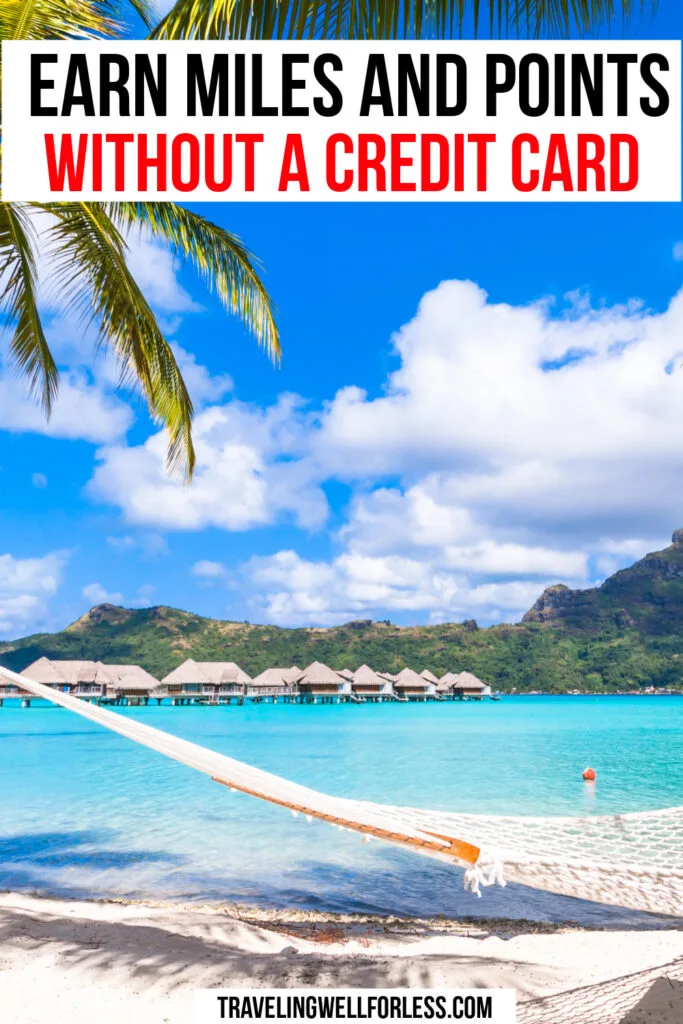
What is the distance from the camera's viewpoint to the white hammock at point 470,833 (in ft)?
5.31

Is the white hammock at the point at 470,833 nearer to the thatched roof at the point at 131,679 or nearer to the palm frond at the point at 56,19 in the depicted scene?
the palm frond at the point at 56,19

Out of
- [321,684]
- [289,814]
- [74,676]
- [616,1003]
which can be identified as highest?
[616,1003]

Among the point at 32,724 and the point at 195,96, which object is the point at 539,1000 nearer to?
the point at 195,96

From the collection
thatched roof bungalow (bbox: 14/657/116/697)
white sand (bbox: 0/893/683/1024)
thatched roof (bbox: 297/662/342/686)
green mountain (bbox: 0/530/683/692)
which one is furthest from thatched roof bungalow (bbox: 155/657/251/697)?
white sand (bbox: 0/893/683/1024)

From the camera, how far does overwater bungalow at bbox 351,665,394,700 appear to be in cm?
3669

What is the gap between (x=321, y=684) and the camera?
34719 mm

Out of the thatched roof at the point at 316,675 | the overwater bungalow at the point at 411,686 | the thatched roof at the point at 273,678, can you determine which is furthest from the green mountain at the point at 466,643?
the thatched roof at the point at 316,675

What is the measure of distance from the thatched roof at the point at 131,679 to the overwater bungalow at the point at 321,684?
7.45 metres

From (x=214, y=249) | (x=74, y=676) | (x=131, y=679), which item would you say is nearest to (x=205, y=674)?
(x=131, y=679)

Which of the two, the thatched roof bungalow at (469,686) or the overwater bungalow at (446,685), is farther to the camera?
the overwater bungalow at (446,685)

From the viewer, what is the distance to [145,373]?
3.23 metres

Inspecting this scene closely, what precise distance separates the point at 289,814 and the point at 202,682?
2663 centimetres

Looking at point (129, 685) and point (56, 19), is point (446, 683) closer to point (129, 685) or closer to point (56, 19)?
point (129, 685)

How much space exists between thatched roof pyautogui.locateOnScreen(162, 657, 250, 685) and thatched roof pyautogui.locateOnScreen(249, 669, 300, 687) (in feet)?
3.29
